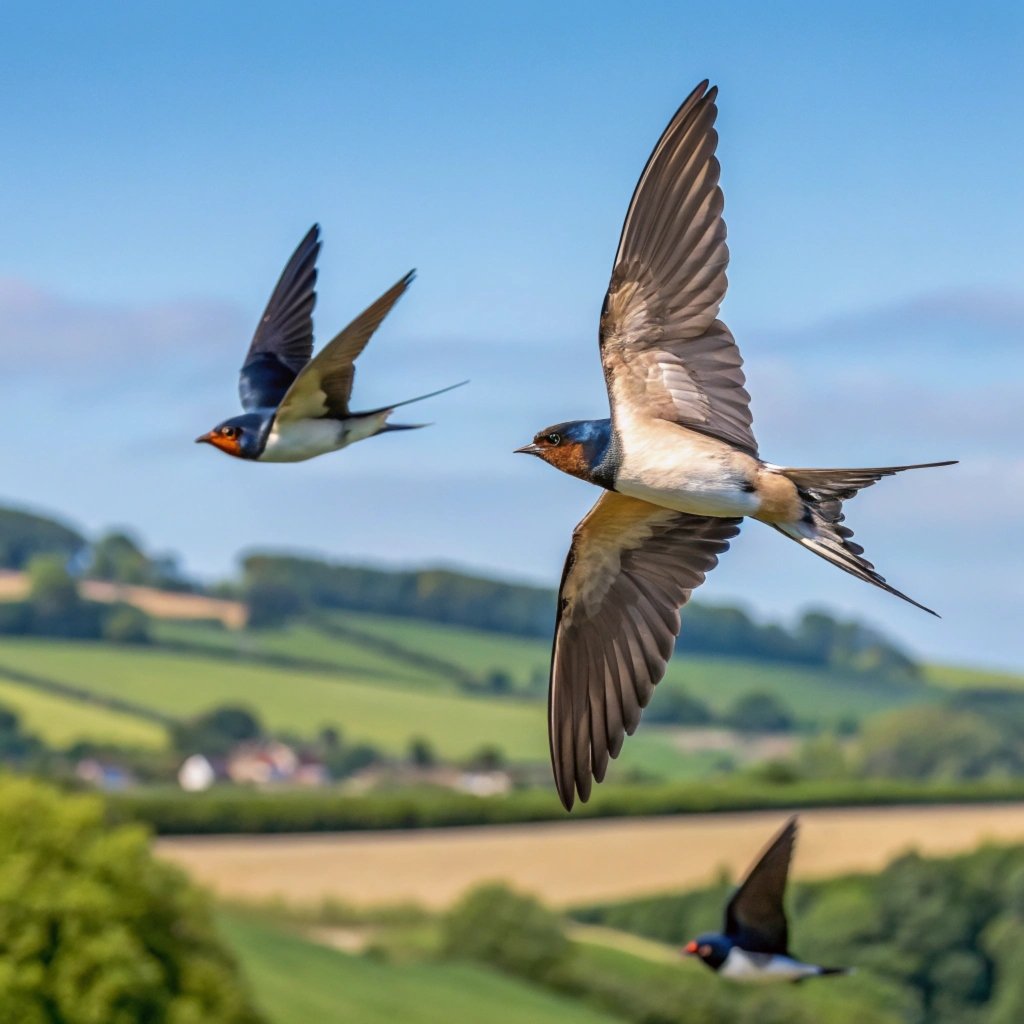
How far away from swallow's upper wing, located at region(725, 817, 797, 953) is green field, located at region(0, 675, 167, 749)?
10119cm

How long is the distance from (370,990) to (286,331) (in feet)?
211

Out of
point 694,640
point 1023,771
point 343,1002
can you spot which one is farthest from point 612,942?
point 694,640

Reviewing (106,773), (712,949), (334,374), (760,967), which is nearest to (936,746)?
(106,773)

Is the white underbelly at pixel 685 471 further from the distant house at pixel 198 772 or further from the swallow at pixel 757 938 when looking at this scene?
the distant house at pixel 198 772

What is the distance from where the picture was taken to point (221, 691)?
12725 centimetres

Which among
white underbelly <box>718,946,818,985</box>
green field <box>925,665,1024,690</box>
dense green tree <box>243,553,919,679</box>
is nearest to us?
white underbelly <box>718,946,818,985</box>

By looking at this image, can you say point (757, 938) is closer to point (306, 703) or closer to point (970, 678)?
point (306, 703)

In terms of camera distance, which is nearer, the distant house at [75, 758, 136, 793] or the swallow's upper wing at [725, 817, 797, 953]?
the swallow's upper wing at [725, 817, 797, 953]

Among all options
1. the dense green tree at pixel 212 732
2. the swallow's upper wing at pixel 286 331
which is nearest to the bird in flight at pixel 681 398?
the swallow's upper wing at pixel 286 331

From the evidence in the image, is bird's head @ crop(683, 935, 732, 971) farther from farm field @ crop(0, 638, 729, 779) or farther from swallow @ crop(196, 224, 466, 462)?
farm field @ crop(0, 638, 729, 779)

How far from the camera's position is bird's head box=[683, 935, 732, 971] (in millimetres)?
20953

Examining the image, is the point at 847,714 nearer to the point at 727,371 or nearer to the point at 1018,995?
the point at 1018,995

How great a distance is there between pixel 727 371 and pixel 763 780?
96951 millimetres

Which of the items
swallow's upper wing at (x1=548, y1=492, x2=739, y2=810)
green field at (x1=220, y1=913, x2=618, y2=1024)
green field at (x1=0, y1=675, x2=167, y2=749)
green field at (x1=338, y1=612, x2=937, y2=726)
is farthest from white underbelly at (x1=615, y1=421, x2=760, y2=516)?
green field at (x1=338, y1=612, x2=937, y2=726)
